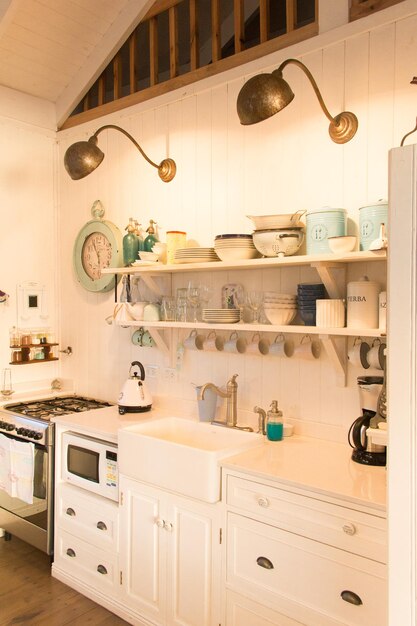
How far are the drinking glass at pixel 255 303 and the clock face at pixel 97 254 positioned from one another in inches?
43.5

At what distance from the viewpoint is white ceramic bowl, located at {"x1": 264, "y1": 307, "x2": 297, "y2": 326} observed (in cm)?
238

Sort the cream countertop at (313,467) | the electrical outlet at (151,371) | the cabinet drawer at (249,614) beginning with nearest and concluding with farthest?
the cream countertop at (313,467), the cabinet drawer at (249,614), the electrical outlet at (151,371)

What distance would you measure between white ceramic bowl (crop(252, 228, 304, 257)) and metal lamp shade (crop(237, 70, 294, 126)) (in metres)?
0.53

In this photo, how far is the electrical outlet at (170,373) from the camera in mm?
3108

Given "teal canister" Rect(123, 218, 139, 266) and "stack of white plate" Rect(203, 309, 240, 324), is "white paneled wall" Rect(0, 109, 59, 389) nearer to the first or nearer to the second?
"teal canister" Rect(123, 218, 139, 266)

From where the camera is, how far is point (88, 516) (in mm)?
2721

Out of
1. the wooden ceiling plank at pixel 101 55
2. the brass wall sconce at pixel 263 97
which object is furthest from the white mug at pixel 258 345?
the wooden ceiling plank at pixel 101 55

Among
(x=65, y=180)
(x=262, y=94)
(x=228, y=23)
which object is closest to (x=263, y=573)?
(x=262, y=94)

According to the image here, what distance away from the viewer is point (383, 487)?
1.81m

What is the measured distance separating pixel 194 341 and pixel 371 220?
1.22m

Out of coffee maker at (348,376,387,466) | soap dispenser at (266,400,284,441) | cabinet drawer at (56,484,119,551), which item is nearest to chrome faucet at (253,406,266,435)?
soap dispenser at (266,400,284,441)

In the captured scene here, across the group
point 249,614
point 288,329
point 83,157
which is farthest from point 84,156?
point 249,614

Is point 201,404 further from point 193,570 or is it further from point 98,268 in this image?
point 98,268

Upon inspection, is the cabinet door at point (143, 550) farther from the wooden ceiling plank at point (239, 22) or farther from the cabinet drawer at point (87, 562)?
the wooden ceiling plank at point (239, 22)
